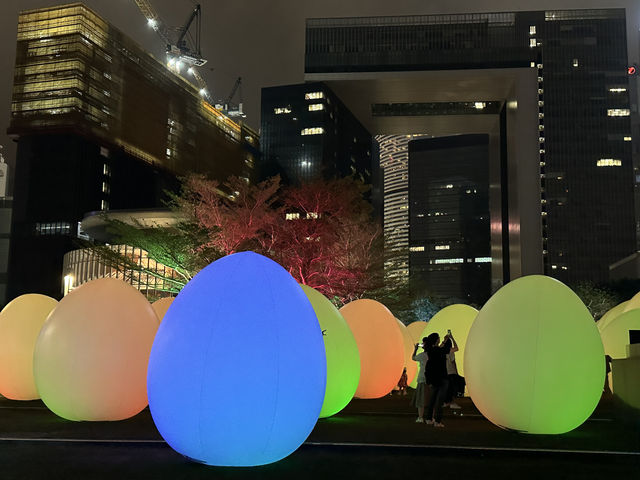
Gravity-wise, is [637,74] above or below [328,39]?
above

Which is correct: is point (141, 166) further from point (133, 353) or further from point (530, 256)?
point (133, 353)

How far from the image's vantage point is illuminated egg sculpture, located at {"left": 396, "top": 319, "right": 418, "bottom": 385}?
57.4 ft

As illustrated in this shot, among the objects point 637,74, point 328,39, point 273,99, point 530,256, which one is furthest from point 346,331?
point 637,74

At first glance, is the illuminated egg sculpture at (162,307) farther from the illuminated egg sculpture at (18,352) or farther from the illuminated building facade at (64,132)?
the illuminated building facade at (64,132)

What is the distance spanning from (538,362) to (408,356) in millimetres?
8386

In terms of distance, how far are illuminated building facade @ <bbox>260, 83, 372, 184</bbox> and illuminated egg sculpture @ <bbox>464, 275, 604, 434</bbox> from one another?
83.8 m

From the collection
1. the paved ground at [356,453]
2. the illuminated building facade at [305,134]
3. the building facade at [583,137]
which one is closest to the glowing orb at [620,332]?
the paved ground at [356,453]

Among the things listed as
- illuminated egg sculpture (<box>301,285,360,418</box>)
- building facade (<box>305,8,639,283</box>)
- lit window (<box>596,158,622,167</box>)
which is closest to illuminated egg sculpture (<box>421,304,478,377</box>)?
illuminated egg sculpture (<box>301,285,360,418</box>)

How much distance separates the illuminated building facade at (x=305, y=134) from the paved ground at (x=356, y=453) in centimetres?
8414

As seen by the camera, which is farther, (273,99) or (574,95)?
(273,99)

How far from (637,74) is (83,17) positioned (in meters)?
98.1

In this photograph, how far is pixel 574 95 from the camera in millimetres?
94062

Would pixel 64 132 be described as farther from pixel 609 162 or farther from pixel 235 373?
pixel 235 373

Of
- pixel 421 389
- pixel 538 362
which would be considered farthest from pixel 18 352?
pixel 538 362
